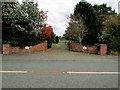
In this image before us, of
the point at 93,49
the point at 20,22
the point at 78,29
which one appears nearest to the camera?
the point at 20,22

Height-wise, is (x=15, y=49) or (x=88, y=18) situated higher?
(x=88, y=18)

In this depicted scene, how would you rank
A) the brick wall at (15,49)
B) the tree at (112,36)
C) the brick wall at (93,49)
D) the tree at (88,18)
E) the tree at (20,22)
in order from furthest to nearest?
the tree at (88,18) < the tree at (20,22) < the tree at (112,36) < the brick wall at (93,49) < the brick wall at (15,49)

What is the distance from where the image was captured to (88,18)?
19719 mm

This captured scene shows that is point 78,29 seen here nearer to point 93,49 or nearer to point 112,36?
point 93,49

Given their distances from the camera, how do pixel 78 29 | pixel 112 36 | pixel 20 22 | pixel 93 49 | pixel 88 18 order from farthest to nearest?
pixel 88 18
pixel 78 29
pixel 93 49
pixel 20 22
pixel 112 36

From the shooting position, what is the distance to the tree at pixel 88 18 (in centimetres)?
1828

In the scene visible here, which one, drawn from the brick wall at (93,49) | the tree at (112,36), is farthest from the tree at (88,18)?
the tree at (112,36)

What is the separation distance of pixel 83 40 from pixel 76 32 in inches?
81.3

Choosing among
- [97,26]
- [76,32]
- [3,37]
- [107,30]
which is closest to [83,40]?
[76,32]

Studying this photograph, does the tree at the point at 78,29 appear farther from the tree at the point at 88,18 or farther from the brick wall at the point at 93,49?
the brick wall at the point at 93,49

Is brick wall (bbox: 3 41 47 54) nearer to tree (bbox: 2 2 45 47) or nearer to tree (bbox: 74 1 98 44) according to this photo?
tree (bbox: 2 2 45 47)

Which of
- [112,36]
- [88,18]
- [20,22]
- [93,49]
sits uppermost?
[88,18]

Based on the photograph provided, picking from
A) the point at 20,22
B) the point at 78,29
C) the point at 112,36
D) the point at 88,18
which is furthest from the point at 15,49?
the point at 88,18

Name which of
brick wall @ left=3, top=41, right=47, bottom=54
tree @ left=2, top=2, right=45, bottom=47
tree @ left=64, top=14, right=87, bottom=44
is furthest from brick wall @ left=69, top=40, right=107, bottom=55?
tree @ left=2, top=2, right=45, bottom=47
